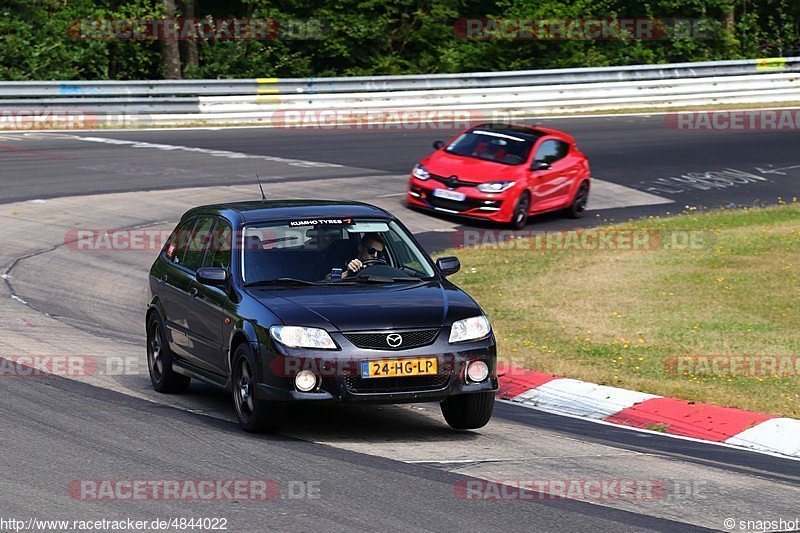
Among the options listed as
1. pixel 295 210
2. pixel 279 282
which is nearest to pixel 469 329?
pixel 279 282

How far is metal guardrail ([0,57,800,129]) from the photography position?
3067cm

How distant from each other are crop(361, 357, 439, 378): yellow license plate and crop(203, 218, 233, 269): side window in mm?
1696

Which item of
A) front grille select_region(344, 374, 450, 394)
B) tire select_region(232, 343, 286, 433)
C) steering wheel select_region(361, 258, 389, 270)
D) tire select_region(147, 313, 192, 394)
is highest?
steering wheel select_region(361, 258, 389, 270)

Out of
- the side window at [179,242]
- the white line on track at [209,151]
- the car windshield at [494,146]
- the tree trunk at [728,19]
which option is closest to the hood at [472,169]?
the car windshield at [494,146]

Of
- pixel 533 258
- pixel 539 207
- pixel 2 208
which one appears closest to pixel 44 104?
pixel 2 208

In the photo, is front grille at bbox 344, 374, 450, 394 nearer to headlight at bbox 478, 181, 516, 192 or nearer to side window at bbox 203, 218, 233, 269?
side window at bbox 203, 218, 233, 269

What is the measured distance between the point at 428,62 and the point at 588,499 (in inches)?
1336

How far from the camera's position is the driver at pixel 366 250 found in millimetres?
9805

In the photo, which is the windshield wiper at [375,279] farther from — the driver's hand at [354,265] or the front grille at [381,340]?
the front grille at [381,340]

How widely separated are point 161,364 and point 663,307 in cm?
624

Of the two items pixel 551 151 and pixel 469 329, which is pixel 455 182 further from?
pixel 469 329

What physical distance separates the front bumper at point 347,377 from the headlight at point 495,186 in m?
12.2

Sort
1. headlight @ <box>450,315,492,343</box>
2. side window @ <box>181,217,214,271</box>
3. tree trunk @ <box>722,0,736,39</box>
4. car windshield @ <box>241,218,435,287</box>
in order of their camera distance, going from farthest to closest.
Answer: tree trunk @ <box>722,0,736,39</box> < side window @ <box>181,217,214,271</box> < car windshield @ <box>241,218,435,287</box> < headlight @ <box>450,315,492,343</box>

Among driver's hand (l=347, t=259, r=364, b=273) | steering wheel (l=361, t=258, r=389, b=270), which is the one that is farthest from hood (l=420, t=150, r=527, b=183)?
driver's hand (l=347, t=259, r=364, b=273)
